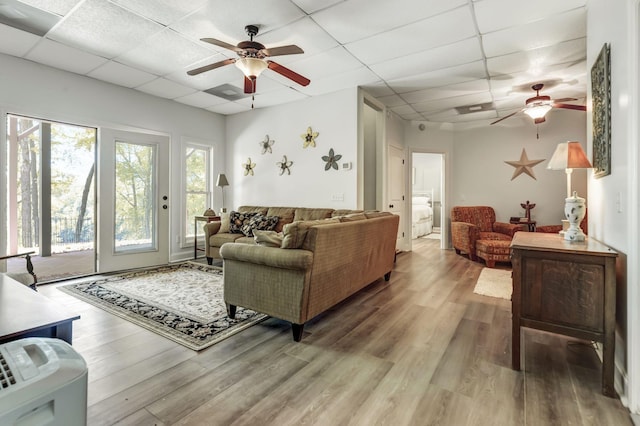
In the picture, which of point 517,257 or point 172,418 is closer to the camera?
point 172,418

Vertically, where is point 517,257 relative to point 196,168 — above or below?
below

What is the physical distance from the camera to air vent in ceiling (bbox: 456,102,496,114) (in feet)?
17.1

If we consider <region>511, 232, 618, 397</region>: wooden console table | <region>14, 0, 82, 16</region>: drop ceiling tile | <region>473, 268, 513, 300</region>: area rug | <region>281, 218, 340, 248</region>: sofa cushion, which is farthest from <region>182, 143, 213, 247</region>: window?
<region>511, 232, 618, 397</region>: wooden console table

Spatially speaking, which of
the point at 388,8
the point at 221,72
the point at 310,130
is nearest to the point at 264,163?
the point at 310,130

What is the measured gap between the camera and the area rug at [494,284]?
138 inches

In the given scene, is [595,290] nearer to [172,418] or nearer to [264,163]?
[172,418]

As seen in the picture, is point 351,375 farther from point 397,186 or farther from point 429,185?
point 429,185

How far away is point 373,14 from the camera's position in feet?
8.86

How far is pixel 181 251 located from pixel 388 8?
15.6 feet

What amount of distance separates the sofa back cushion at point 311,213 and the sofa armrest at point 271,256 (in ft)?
7.08

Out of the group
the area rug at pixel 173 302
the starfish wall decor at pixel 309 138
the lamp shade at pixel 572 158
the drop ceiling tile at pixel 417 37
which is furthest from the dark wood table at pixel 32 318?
the starfish wall decor at pixel 309 138

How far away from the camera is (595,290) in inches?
69.6

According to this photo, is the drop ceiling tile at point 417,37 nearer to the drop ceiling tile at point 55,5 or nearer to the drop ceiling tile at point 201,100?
the drop ceiling tile at point 55,5

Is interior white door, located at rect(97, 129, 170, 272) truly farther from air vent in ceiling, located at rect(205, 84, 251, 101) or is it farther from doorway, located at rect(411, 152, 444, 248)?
doorway, located at rect(411, 152, 444, 248)
